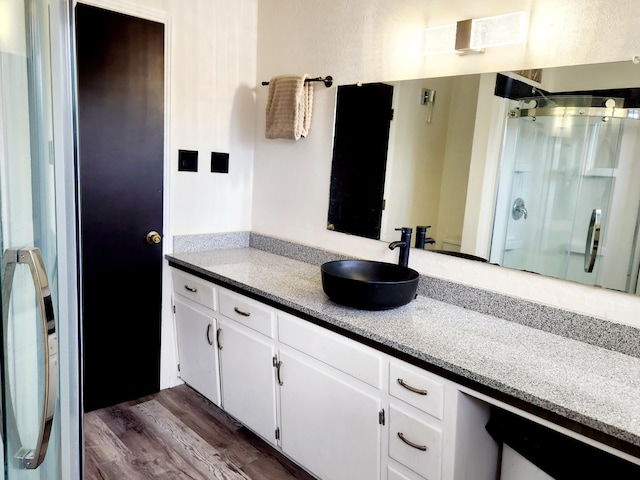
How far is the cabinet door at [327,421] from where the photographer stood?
68.6 inches

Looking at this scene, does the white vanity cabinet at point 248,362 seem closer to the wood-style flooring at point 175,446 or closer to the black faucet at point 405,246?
the wood-style flooring at point 175,446

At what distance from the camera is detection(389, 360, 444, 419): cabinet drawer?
150cm

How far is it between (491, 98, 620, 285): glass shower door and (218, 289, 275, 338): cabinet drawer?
1.00 meters

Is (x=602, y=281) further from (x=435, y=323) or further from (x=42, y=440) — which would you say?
(x=42, y=440)

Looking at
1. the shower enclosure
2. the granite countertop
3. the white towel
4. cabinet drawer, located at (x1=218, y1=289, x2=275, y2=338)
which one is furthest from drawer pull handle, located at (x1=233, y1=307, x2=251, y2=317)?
the shower enclosure

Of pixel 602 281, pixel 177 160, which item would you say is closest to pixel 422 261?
pixel 602 281

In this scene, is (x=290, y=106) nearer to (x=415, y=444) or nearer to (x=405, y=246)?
(x=405, y=246)

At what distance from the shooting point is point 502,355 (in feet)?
4.91

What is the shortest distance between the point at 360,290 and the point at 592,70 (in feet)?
3.63

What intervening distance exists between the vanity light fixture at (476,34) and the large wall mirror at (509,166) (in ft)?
0.39

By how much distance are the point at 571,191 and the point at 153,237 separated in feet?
6.81

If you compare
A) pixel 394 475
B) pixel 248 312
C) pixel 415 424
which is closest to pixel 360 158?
pixel 248 312

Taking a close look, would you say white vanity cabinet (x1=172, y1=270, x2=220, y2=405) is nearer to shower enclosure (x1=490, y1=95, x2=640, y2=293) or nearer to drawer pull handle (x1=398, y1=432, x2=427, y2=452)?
drawer pull handle (x1=398, y1=432, x2=427, y2=452)

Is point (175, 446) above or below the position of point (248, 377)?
below
